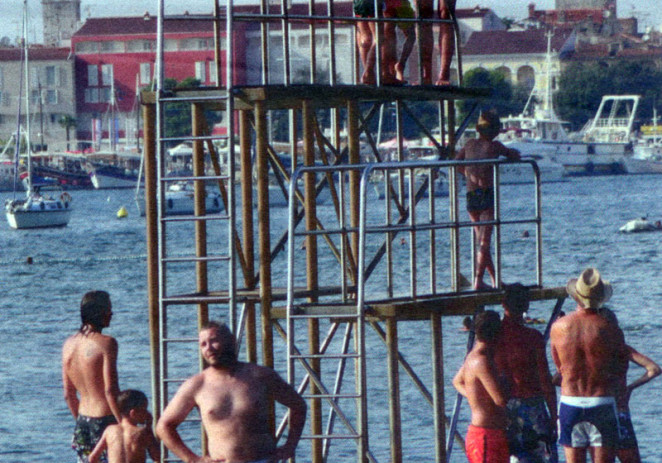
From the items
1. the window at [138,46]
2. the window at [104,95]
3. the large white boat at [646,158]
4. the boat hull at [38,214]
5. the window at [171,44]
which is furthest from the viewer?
the window at [104,95]

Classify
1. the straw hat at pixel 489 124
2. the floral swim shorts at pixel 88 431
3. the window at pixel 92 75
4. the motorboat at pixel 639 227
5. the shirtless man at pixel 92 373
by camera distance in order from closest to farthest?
the shirtless man at pixel 92 373
the floral swim shorts at pixel 88 431
the straw hat at pixel 489 124
the motorboat at pixel 639 227
the window at pixel 92 75

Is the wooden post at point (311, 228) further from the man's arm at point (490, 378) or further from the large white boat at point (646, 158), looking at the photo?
the large white boat at point (646, 158)

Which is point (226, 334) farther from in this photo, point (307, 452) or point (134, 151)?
point (134, 151)

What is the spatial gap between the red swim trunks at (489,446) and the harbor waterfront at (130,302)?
14.1m

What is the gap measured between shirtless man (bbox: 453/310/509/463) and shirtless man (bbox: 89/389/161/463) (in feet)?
7.72

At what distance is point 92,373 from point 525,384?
322 centimetres

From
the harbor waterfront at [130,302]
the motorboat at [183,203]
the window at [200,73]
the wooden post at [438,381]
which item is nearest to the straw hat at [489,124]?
the wooden post at [438,381]

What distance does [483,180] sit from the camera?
46.1ft

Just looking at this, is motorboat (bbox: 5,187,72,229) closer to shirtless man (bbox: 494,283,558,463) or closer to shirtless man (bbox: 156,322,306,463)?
shirtless man (bbox: 494,283,558,463)

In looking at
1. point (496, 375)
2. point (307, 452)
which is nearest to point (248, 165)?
point (496, 375)

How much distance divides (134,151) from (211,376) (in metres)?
165

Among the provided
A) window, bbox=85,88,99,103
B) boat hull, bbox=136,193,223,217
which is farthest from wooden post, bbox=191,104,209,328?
window, bbox=85,88,99,103

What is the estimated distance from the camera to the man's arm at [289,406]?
983 centimetres

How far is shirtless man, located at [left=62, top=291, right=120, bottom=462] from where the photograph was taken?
11453 mm
